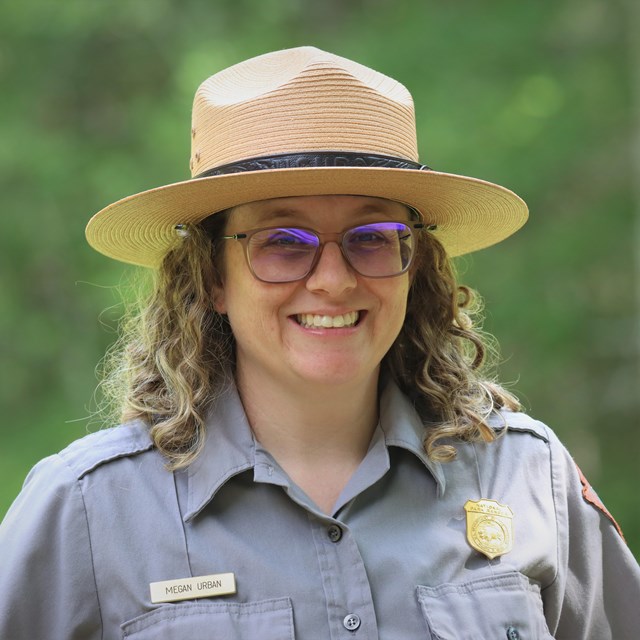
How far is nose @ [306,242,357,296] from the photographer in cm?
238

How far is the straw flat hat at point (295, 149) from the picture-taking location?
7.86 feet

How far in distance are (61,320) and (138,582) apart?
24.3ft

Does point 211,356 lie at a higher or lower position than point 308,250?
lower

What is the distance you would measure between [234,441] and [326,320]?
14.6 inches

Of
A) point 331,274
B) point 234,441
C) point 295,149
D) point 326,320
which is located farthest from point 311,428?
point 295,149

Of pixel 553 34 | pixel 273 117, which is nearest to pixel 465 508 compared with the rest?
pixel 273 117

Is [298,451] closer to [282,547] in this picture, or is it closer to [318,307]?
[282,547]

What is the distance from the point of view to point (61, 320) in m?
9.41

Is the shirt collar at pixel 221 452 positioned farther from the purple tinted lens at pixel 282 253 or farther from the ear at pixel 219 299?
the purple tinted lens at pixel 282 253

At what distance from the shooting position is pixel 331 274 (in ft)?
7.82

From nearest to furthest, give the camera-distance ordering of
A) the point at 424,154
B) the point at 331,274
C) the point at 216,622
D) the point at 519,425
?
the point at 216,622 → the point at 331,274 → the point at 519,425 → the point at 424,154

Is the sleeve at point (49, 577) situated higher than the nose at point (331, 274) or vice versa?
the nose at point (331, 274)

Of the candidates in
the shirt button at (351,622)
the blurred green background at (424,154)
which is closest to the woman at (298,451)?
the shirt button at (351,622)

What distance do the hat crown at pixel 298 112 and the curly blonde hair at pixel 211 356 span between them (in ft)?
0.71
